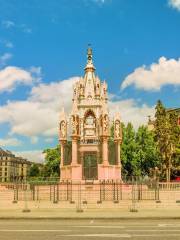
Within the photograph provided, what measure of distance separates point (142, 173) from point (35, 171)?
7831 centimetres

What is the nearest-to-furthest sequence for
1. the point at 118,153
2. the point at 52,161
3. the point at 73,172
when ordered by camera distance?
the point at 73,172 → the point at 118,153 → the point at 52,161

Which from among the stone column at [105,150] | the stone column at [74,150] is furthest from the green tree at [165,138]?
the stone column at [74,150]

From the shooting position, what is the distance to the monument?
4256 cm

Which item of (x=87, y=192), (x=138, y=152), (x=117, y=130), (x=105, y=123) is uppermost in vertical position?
(x=105, y=123)

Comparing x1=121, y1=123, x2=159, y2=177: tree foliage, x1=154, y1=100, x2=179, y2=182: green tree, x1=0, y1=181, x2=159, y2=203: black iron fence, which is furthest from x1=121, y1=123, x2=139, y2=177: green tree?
x1=0, y1=181, x2=159, y2=203: black iron fence

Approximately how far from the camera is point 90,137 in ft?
151

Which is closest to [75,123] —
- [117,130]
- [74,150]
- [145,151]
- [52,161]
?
[74,150]

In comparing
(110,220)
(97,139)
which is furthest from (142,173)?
(110,220)

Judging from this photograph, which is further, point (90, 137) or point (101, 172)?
point (90, 137)

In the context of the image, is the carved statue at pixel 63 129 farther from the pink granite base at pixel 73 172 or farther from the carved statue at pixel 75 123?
the pink granite base at pixel 73 172

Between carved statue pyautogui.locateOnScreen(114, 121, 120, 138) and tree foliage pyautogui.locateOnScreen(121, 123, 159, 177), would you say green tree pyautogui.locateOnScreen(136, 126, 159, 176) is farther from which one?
carved statue pyautogui.locateOnScreen(114, 121, 120, 138)

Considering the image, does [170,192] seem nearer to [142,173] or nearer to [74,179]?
[74,179]

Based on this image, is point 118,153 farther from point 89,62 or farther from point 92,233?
point 92,233

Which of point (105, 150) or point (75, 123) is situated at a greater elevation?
point (75, 123)
